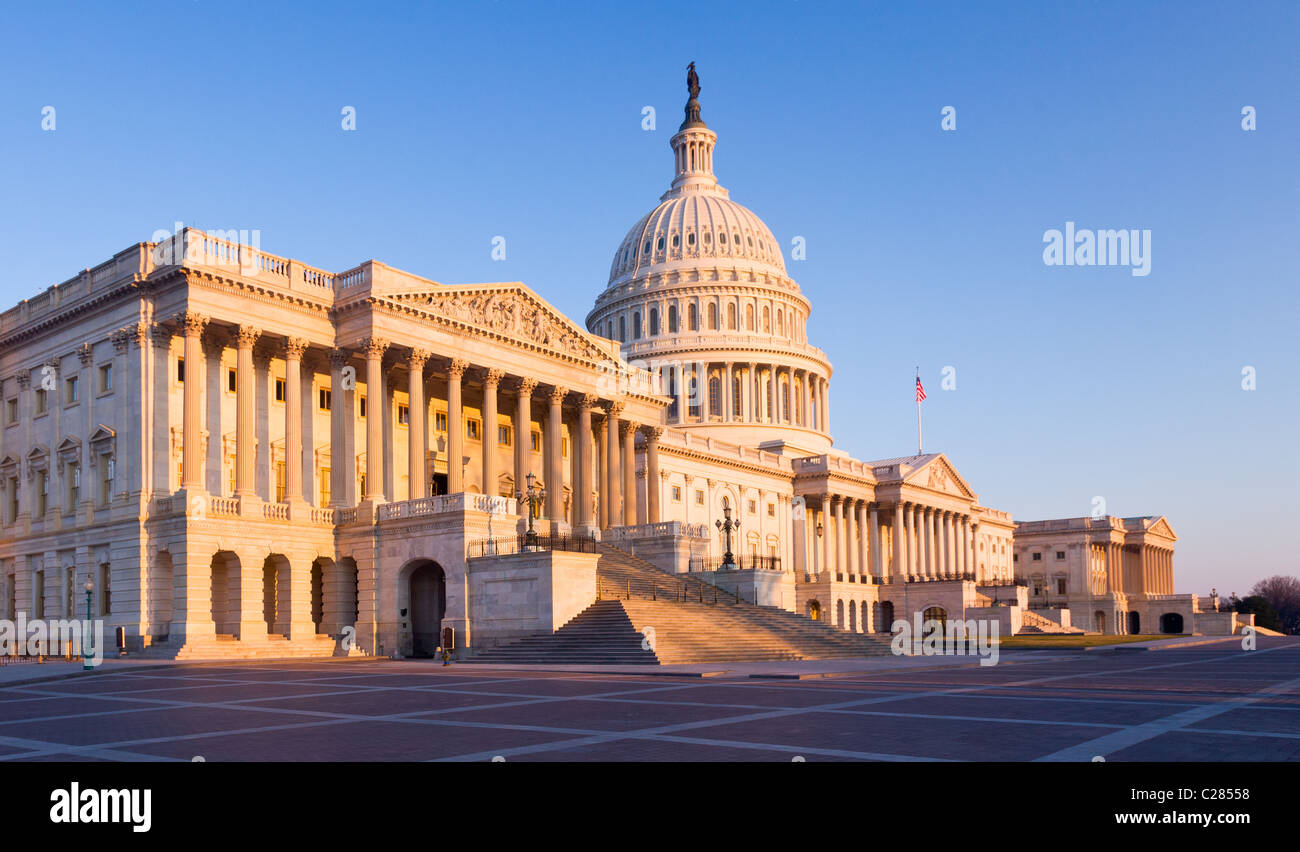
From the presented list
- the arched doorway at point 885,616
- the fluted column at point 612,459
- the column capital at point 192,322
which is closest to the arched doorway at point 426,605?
the column capital at point 192,322

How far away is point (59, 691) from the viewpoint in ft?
107

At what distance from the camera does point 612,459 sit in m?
74.8

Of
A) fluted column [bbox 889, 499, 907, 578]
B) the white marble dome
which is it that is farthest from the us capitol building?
the white marble dome

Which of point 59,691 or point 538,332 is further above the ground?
point 538,332

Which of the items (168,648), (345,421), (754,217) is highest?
(754,217)

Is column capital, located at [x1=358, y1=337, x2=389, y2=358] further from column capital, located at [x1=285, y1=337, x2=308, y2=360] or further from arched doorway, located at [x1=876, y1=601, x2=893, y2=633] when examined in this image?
arched doorway, located at [x1=876, y1=601, x2=893, y2=633]

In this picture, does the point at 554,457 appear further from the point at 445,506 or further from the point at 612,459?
the point at 445,506

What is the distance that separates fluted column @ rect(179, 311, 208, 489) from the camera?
52000mm

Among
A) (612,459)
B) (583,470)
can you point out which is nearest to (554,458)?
(583,470)

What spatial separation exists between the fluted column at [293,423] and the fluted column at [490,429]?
10.6 meters

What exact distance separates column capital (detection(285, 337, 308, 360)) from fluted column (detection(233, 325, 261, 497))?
1864mm
